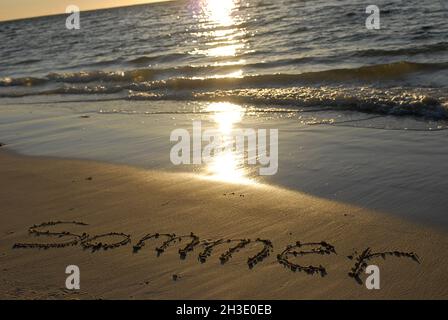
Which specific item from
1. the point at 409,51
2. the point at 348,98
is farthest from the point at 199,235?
the point at 409,51

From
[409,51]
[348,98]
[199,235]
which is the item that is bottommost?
[199,235]

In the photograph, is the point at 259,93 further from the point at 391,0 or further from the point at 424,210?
the point at 391,0

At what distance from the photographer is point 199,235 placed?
4.07 m

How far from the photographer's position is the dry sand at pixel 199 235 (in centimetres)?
329

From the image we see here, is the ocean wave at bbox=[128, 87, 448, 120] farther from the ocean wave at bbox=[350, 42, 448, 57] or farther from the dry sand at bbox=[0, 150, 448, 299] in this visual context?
the dry sand at bbox=[0, 150, 448, 299]

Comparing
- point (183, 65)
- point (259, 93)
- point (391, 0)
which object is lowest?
point (259, 93)

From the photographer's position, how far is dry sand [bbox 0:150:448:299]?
329 cm

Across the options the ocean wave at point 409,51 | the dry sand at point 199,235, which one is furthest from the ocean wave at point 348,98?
the dry sand at point 199,235

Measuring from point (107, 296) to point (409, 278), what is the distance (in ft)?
6.05

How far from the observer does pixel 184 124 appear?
8195 millimetres

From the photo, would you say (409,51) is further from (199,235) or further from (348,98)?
(199,235)

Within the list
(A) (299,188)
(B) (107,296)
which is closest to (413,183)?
(A) (299,188)

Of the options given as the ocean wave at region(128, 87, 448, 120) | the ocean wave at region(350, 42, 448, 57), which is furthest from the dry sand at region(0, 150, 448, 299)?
the ocean wave at region(350, 42, 448, 57)
